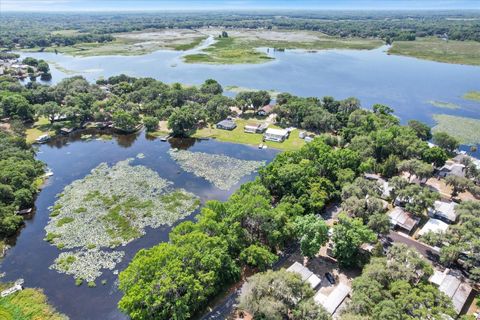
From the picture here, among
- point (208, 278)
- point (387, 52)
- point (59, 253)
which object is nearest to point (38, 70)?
point (59, 253)

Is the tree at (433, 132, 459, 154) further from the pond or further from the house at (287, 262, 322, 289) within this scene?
the house at (287, 262, 322, 289)

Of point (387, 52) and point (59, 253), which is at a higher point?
point (387, 52)

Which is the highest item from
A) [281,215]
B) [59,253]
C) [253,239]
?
[281,215]

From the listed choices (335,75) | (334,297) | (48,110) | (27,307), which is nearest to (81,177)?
(27,307)

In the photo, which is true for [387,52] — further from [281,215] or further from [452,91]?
[281,215]

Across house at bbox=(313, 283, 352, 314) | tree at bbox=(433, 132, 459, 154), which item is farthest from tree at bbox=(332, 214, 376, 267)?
tree at bbox=(433, 132, 459, 154)

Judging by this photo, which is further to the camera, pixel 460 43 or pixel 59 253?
pixel 460 43

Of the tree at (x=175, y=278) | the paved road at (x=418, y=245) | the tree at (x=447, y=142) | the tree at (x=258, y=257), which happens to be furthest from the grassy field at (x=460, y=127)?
the tree at (x=175, y=278)
